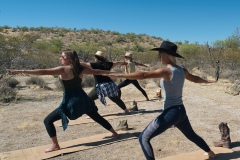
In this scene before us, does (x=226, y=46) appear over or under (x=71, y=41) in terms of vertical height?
under

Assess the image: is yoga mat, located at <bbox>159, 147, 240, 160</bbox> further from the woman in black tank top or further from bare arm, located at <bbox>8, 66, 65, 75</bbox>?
bare arm, located at <bbox>8, 66, 65, 75</bbox>

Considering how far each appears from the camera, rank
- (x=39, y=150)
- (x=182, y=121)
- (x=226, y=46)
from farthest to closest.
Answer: (x=226, y=46) < (x=39, y=150) < (x=182, y=121)

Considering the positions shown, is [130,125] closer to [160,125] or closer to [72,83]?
[72,83]

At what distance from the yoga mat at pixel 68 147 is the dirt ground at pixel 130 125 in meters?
0.18

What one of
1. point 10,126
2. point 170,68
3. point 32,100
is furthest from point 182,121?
point 32,100

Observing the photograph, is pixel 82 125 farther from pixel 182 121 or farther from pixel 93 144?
pixel 182 121

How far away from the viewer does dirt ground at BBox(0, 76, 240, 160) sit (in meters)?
6.56

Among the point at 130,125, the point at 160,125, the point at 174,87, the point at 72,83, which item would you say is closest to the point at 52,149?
the point at 72,83

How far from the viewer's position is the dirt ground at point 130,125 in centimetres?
656

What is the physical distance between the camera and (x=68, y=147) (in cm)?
687

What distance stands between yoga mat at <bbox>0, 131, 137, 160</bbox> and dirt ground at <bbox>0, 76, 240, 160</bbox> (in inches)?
7.0

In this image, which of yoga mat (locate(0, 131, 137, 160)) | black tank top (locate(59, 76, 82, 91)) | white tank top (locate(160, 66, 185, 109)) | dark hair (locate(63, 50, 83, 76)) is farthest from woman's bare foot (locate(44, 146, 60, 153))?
white tank top (locate(160, 66, 185, 109))

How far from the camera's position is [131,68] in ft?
37.0

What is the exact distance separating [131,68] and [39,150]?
5297mm
